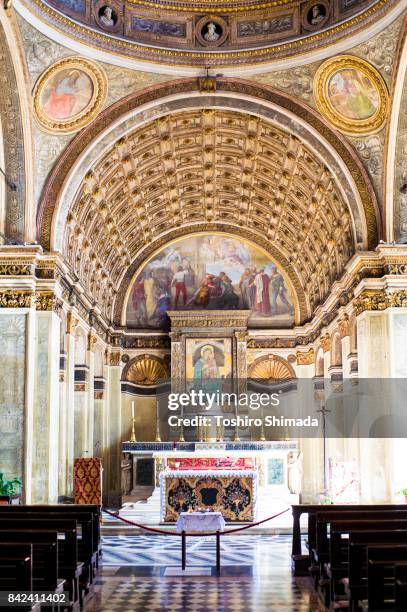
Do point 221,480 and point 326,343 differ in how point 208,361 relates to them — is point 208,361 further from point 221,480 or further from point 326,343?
point 221,480

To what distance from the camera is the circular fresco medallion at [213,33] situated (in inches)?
837

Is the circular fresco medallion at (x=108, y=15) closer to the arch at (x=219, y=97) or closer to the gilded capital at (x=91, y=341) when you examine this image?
the arch at (x=219, y=97)

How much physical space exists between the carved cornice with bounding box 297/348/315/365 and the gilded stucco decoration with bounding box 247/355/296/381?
0.53 metres

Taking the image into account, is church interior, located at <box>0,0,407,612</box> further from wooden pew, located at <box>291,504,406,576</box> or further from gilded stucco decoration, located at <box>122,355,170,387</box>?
gilded stucco decoration, located at <box>122,355,170,387</box>

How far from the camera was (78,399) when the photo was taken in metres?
26.6

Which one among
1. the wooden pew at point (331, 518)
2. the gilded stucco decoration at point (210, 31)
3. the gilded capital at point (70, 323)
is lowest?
the wooden pew at point (331, 518)

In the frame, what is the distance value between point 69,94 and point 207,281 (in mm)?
13608

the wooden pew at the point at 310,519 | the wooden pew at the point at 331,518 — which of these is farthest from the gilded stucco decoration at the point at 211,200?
the wooden pew at the point at 331,518

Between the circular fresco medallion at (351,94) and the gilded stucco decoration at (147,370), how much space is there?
14.5m

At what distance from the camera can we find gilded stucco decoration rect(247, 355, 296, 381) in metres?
33.0

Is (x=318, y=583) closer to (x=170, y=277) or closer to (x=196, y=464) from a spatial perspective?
(x=196, y=464)

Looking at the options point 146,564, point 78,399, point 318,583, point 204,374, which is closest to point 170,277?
point 204,374

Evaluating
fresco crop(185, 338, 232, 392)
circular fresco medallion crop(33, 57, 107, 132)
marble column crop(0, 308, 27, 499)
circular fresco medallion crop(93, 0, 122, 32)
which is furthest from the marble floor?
fresco crop(185, 338, 232, 392)

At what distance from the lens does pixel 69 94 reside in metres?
20.7
